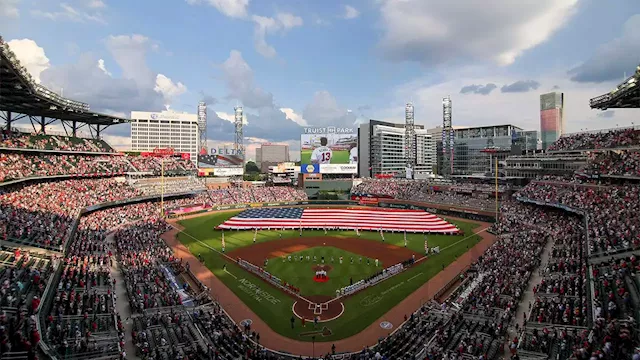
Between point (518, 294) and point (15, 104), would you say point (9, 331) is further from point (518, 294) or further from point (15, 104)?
point (15, 104)

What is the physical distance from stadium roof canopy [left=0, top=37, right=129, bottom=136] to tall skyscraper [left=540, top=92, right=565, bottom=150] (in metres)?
150

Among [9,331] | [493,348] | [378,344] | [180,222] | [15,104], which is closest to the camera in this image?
[9,331]

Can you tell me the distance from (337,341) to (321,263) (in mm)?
14587

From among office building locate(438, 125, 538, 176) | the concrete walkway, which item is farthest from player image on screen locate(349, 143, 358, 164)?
the concrete walkway

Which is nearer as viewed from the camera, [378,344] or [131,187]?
[378,344]

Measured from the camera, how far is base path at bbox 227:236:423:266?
38562 mm

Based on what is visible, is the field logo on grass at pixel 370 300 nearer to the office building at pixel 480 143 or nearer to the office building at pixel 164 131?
the office building at pixel 480 143

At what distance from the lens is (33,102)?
44781mm

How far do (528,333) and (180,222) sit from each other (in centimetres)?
5459

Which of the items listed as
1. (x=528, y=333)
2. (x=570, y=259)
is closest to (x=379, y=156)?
(x=570, y=259)

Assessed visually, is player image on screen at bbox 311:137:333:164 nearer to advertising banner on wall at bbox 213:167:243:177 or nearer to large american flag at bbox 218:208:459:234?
advertising banner on wall at bbox 213:167:243:177

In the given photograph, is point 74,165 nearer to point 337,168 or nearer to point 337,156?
point 337,168

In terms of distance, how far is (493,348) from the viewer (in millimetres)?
18562

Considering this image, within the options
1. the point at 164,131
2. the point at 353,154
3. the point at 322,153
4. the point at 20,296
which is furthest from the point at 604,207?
the point at 164,131
